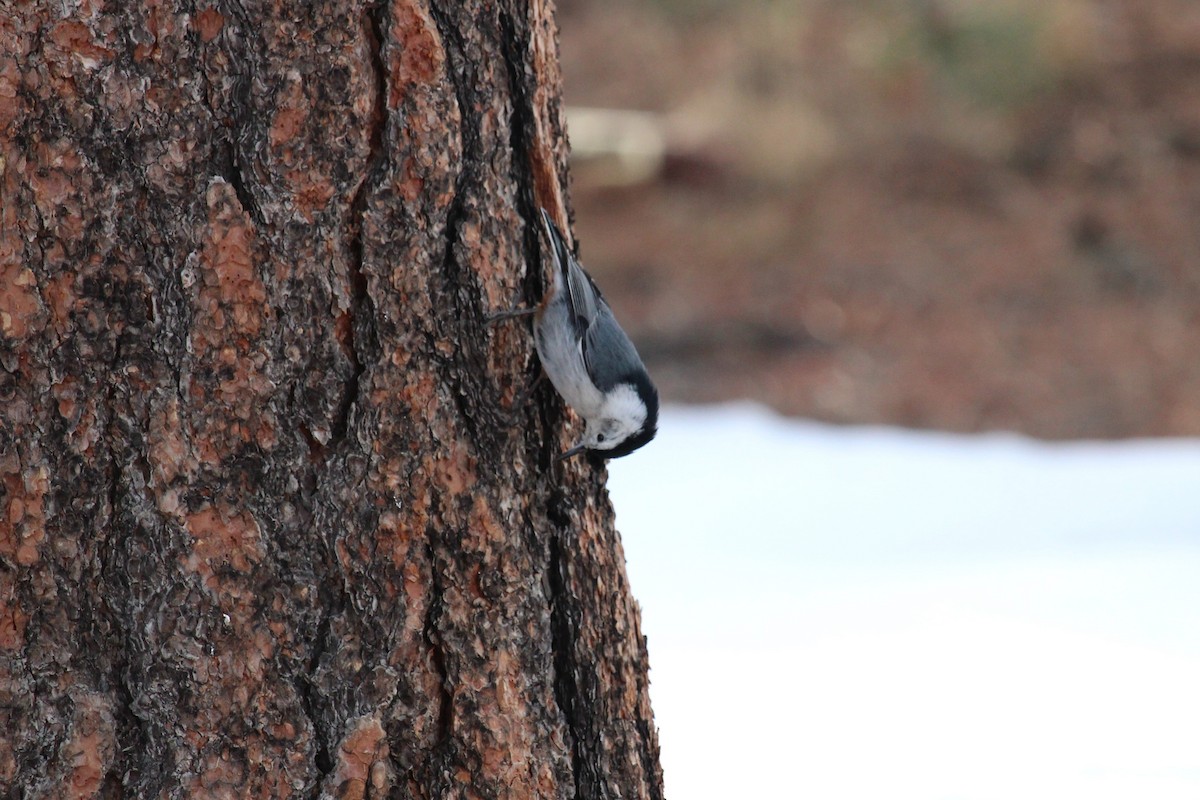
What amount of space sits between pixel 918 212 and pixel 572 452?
8.30 metres

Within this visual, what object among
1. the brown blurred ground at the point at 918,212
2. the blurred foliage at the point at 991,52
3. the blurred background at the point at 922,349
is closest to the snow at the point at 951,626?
the blurred background at the point at 922,349

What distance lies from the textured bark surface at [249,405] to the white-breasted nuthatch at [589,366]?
0.17m

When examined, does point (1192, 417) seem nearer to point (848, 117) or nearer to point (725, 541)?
point (848, 117)

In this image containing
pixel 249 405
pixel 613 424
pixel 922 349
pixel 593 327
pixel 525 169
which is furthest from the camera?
pixel 922 349

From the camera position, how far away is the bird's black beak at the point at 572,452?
5.73 feet

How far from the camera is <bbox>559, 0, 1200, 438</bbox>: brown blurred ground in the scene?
7.79 m

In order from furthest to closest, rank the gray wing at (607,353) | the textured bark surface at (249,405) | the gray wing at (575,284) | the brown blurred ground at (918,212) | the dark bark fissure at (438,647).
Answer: the brown blurred ground at (918,212) → the gray wing at (607,353) → the gray wing at (575,284) → the dark bark fissure at (438,647) → the textured bark surface at (249,405)

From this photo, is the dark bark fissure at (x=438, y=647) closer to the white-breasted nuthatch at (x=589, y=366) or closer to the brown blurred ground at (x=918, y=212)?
the white-breasted nuthatch at (x=589, y=366)

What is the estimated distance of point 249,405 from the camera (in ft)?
4.96

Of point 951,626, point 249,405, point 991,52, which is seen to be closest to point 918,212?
point 991,52

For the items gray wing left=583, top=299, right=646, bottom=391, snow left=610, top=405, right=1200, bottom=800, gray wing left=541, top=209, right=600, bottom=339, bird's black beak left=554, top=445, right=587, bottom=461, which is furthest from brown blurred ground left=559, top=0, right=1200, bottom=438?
bird's black beak left=554, top=445, right=587, bottom=461

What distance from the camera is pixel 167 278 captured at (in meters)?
1.49

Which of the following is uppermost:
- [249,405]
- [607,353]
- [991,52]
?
[991,52]

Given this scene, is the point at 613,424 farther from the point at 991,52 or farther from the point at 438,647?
the point at 991,52
